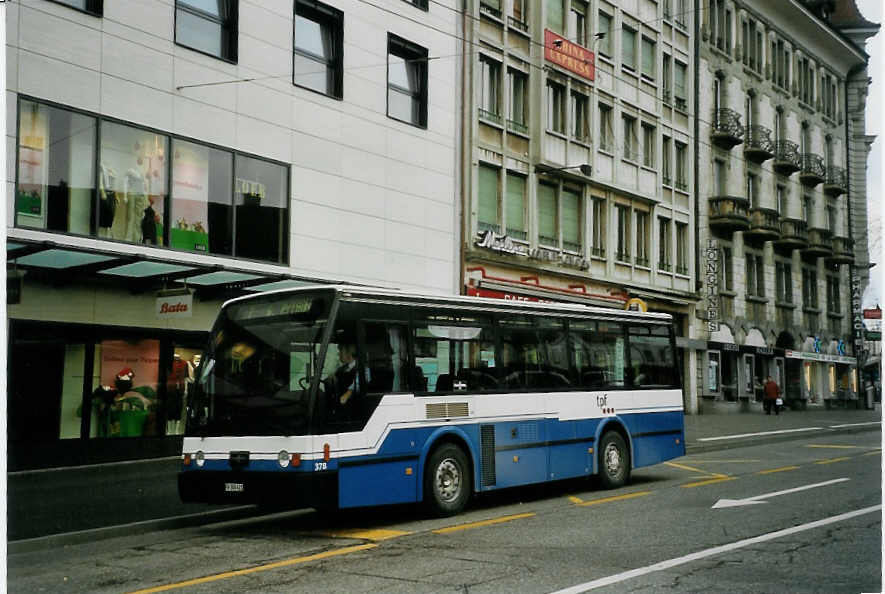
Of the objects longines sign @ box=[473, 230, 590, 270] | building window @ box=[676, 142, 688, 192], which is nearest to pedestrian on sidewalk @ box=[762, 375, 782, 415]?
building window @ box=[676, 142, 688, 192]

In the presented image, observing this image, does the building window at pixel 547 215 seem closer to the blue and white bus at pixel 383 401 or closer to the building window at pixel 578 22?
the building window at pixel 578 22

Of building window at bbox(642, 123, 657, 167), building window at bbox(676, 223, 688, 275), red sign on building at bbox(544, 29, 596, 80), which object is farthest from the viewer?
building window at bbox(676, 223, 688, 275)

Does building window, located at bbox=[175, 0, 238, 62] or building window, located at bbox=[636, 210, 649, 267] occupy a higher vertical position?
building window, located at bbox=[175, 0, 238, 62]

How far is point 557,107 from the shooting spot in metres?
33.7

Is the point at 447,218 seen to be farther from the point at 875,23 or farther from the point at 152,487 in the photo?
the point at 875,23

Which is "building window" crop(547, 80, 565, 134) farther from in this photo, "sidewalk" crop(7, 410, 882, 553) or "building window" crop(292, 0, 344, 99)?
"sidewalk" crop(7, 410, 882, 553)

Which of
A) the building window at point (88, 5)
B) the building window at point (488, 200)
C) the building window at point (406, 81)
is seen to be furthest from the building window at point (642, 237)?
the building window at point (88, 5)

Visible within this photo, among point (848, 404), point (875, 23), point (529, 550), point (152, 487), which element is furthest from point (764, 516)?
point (848, 404)

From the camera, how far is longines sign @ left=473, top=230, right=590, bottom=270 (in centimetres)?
2933

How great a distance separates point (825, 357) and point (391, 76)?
101 ft

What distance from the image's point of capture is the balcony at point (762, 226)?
146 feet

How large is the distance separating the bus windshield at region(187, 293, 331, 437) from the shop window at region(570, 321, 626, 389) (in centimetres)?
489

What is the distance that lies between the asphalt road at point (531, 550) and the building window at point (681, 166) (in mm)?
26733

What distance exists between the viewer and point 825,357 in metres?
49.8
